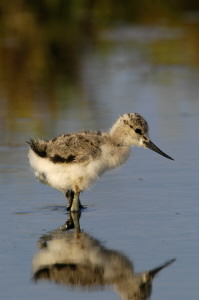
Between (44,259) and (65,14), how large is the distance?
57.0 ft

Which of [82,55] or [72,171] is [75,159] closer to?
[72,171]

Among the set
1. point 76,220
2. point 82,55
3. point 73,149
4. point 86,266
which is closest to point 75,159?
point 73,149

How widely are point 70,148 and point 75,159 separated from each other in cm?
10

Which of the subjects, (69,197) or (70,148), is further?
(69,197)

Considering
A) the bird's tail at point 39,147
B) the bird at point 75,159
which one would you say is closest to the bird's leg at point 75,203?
the bird at point 75,159

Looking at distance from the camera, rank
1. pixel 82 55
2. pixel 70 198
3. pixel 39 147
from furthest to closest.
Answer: pixel 82 55 → pixel 70 198 → pixel 39 147

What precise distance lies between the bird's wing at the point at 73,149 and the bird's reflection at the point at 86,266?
84 centimetres

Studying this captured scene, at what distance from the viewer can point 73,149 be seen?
740cm

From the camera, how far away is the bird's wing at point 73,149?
24.2ft

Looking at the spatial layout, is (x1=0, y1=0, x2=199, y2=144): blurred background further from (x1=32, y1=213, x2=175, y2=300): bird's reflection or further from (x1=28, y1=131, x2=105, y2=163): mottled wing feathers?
(x1=32, y1=213, x2=175, y2=300): bird's reflection

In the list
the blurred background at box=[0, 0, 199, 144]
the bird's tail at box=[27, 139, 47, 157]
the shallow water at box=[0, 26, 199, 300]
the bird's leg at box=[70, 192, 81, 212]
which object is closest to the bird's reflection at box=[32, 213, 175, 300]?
the shallow water at box=[0, 26, 199, 300]

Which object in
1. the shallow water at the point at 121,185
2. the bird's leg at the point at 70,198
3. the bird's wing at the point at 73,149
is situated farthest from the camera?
the bird's leg at the point at 70,198

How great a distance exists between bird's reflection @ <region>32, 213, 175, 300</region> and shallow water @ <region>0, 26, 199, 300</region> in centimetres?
7

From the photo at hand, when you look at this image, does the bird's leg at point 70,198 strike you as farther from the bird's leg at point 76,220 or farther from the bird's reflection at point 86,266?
the bird's reflection at point 86,266
